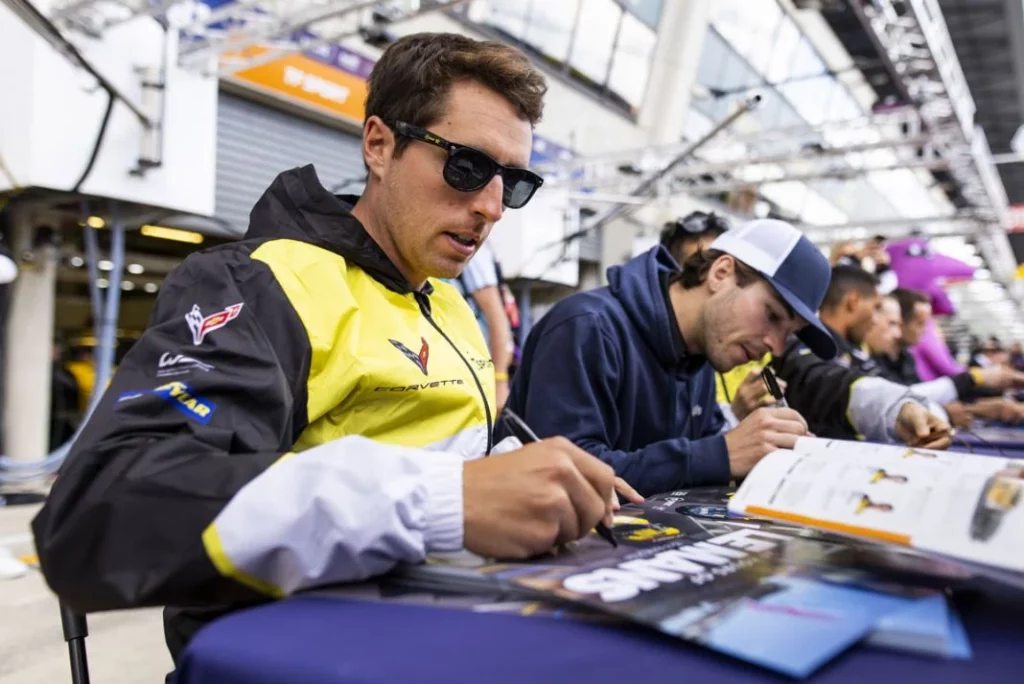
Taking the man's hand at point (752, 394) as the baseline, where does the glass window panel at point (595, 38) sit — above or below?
above

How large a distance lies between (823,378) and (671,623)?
7.13 feet

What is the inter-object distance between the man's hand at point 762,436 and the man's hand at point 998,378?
2553 millimetres

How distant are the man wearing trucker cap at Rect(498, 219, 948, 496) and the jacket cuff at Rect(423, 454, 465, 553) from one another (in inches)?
31.9

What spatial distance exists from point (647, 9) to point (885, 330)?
7988mm

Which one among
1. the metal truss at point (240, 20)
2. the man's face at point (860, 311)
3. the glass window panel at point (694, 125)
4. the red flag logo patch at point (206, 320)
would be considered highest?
the glass window panel at point (694, 125)

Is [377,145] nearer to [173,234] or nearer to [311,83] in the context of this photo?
Result: [311,83]

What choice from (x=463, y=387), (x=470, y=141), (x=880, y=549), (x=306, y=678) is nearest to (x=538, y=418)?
(x=463, y=387)

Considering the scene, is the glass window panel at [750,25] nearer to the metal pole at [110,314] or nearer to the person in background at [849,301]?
the person in background at [849,301]

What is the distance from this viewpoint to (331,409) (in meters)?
1.01

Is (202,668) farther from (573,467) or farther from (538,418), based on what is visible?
(538,418)

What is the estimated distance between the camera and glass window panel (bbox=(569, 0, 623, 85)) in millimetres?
9797

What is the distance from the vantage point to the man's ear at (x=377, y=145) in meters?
1.21

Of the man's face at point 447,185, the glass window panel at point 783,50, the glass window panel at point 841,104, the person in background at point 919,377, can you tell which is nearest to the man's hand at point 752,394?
the man's face at point 447,185

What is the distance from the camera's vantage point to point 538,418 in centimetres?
158
